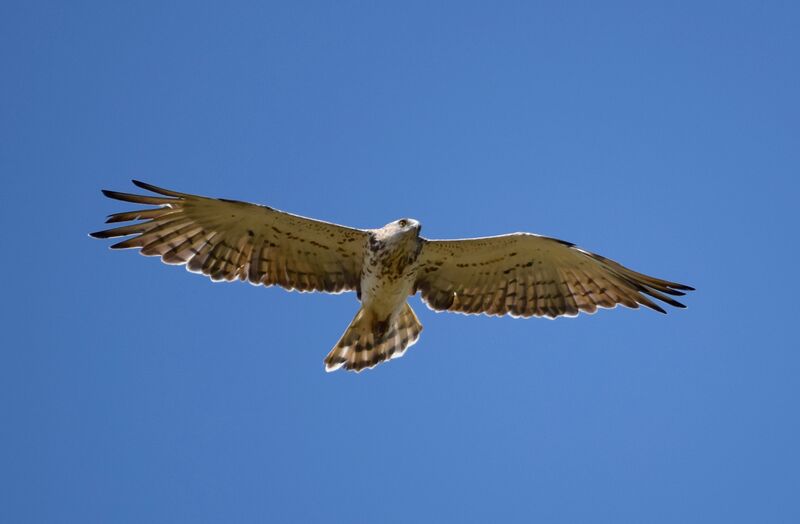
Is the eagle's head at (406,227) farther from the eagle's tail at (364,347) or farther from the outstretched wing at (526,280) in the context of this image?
the eagle's tail at (364,347)

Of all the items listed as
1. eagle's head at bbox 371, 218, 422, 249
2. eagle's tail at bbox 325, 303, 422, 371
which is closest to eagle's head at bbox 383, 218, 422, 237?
eagle's head at bbox 371, 218, 422, 249

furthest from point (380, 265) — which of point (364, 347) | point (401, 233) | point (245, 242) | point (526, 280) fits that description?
point (526, 280)

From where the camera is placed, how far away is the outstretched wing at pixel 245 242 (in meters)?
12.3

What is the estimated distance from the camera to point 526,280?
42.8 feet

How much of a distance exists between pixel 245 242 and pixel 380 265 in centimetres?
163

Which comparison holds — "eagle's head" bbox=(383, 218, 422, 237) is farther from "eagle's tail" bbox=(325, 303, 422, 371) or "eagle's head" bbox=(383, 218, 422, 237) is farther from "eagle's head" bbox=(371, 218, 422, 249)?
"eagle's tail" bbox=(325, 303, 422, 371)

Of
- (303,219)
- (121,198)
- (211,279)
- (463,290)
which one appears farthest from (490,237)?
(121,198)

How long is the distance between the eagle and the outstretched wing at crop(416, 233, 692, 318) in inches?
0.5

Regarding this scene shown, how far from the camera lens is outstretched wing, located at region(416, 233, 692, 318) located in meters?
12.6

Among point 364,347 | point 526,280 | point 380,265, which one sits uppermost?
point 526,280

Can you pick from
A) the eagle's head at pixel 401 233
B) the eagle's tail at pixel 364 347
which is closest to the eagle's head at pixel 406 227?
the eagle's head at pixel 401 233

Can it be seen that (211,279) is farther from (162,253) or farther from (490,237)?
(490,237)

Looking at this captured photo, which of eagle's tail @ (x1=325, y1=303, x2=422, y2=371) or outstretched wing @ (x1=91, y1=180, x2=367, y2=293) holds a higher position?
outstretched wing @ (x1=91, y1=180, x2=367, y2=293)

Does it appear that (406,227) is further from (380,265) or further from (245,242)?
(245,242)
